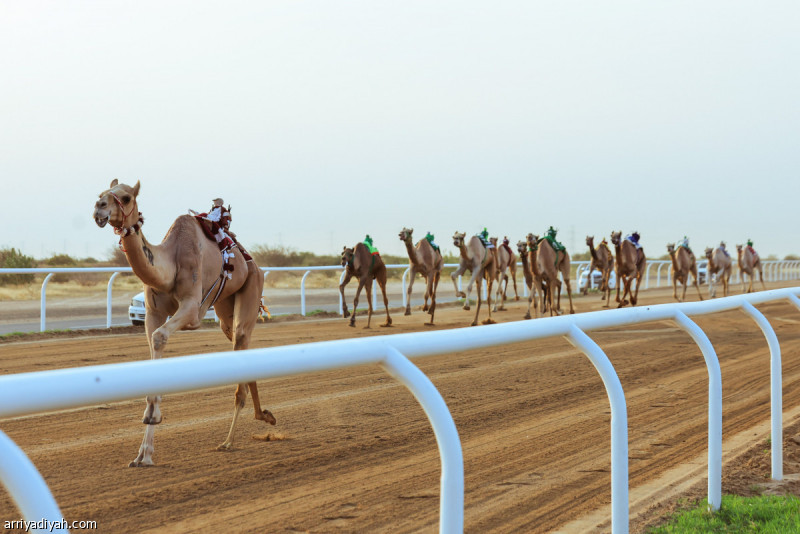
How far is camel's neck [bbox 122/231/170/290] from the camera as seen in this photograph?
5.48m

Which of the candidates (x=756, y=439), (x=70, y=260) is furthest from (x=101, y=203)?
(x=70, y=260)

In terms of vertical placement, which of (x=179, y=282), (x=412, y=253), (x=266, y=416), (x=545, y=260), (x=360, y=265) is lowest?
(x=266, y=416)

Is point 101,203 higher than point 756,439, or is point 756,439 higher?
point 101,203

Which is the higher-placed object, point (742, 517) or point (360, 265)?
point (360, 265)

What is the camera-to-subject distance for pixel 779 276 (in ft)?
168

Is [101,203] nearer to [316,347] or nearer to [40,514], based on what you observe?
[316,347]

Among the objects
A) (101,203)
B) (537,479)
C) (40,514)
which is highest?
(101,203)

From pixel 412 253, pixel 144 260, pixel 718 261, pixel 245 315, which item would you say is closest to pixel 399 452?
pixel 245 315

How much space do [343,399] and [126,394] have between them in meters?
5.99

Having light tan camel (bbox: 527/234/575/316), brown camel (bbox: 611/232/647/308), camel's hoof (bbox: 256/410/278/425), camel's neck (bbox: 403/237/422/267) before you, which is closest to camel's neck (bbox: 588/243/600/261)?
brown camel (bbox: 611/232/647/308)

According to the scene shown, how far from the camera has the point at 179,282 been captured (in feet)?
19.5

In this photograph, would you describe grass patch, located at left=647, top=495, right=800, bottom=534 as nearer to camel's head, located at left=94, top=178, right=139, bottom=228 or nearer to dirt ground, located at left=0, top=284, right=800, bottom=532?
dirt ground, located at left=0, top=284, right=800, bottom=532

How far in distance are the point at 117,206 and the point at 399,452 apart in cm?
233

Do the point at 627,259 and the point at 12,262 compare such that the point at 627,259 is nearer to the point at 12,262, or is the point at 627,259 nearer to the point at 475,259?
the point at 475,259
